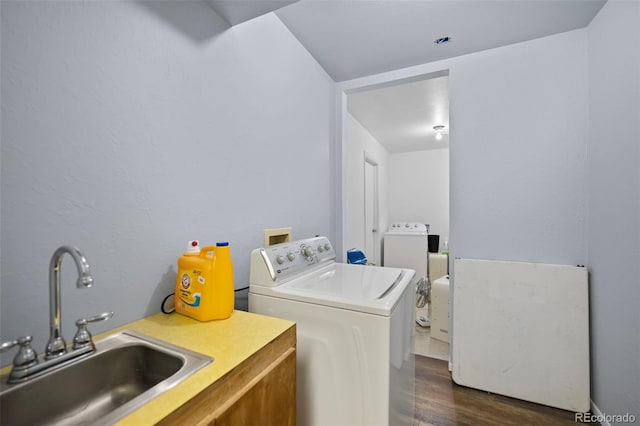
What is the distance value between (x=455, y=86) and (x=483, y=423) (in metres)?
2.35

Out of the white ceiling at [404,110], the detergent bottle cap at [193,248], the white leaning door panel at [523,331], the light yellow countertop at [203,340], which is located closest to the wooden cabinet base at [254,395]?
the light yellow countertop at [203,340]

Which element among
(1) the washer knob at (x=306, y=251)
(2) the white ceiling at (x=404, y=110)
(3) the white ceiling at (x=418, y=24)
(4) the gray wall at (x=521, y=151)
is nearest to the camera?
(1) the washer knob at (x=306, y=251)

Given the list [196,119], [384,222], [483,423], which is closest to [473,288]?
[483,423]

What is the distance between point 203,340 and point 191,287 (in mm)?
229

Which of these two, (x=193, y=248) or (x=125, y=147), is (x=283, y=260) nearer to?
(x=193, y=248)

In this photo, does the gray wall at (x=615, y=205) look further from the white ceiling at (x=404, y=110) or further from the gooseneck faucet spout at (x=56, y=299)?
the gooseneck faucet spout at (x=56, y=299)

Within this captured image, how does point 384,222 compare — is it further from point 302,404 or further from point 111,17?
point 111,17

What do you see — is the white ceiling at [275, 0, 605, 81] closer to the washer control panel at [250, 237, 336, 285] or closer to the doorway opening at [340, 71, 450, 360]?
the doorway opening at [340, 71, 450, 360]

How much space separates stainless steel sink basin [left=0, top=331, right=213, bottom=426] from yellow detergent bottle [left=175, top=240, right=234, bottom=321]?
0.59 ft

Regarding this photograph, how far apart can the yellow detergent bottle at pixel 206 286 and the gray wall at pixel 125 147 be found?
0.40 feet

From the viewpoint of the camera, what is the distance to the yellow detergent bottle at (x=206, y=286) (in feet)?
3.24

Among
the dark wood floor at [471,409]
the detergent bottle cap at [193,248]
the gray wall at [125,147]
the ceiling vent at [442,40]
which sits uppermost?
the ceiling vent at [442,40]

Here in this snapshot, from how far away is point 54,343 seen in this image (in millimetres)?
678

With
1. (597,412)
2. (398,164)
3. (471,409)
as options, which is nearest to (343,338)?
(471,409)
